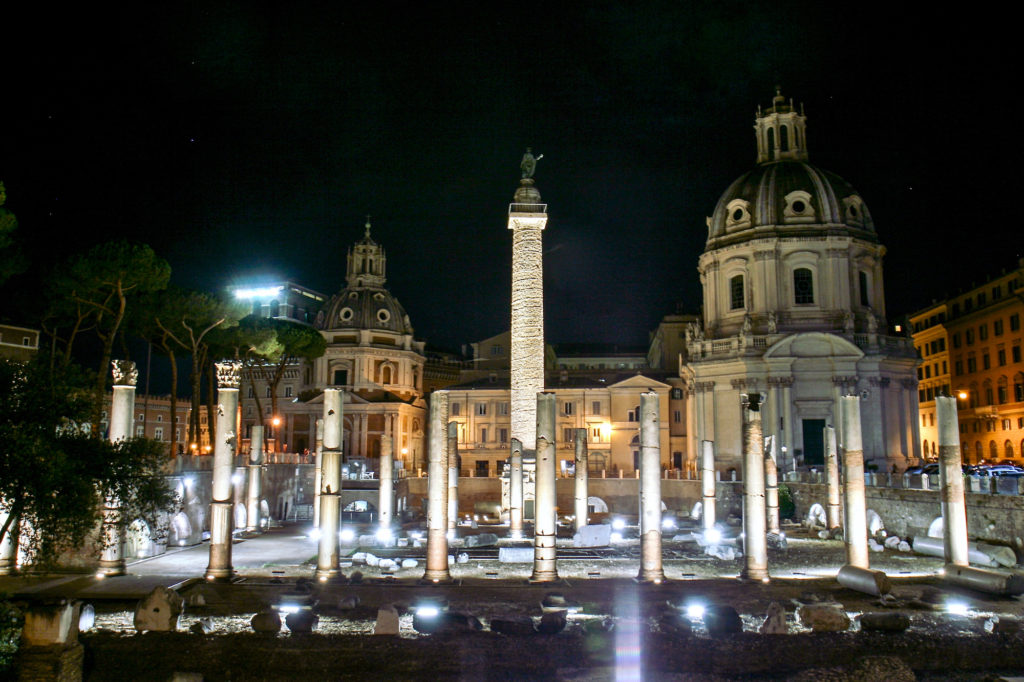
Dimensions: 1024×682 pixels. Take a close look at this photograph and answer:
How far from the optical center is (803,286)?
54.2m

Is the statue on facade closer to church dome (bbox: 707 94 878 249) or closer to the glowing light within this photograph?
church dome (bbox: 707 94 878 249)

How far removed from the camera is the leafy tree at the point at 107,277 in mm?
31391

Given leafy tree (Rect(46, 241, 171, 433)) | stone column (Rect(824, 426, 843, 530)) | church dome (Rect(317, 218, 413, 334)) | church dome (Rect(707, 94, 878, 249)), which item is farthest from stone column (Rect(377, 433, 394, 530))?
church dome (Rect(317, 218, 413, 334))

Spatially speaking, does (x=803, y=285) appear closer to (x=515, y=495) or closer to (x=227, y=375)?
(x=515, y=495)

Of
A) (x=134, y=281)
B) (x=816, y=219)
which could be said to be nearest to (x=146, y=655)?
(x=134, y=281)

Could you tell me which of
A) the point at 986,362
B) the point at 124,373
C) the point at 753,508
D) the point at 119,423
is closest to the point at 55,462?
the point at 119,423

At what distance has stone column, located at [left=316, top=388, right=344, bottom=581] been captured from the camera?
856 inches

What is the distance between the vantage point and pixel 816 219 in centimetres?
5397

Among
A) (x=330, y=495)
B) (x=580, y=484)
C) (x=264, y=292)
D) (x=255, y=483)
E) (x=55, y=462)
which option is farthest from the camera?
(x=264, y=292)

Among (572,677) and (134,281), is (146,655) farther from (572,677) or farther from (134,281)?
(134,281)

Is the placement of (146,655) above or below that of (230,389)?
below

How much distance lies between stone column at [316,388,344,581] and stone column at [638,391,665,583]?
792cm

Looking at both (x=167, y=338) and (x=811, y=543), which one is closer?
(x=811, y=543)

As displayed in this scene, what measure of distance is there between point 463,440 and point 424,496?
16037 mm
